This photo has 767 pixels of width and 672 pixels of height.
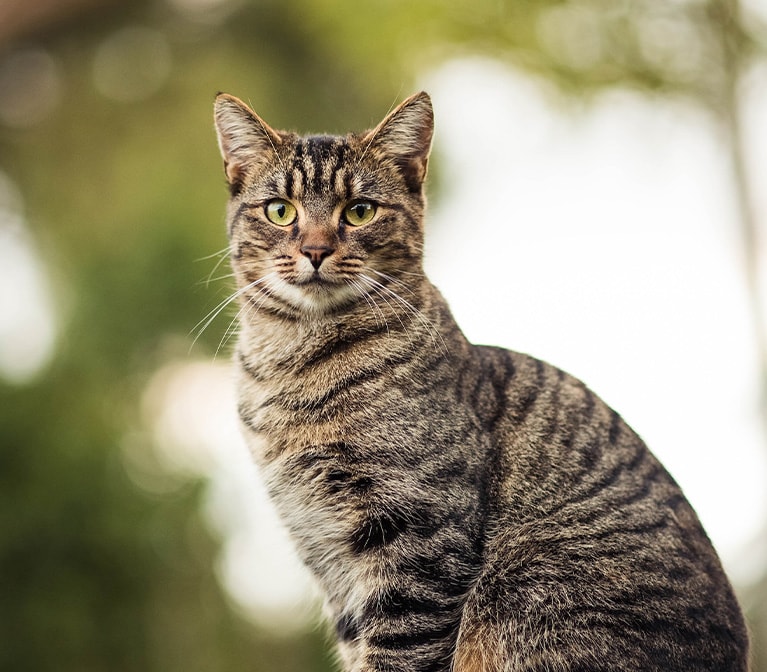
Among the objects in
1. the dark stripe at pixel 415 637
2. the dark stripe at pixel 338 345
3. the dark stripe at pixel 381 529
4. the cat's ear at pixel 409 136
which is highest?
the cat's ear at pixel 409 136

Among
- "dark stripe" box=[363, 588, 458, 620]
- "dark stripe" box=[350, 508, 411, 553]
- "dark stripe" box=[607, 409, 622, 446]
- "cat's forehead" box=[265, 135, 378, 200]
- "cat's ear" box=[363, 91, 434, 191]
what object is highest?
"cat's ear" box=[363, 91, 434, 191]

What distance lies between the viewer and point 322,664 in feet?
21.1

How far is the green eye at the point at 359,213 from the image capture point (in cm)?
282

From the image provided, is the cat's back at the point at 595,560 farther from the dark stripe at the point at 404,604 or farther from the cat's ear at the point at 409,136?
the cat's ear at the point at 409,136

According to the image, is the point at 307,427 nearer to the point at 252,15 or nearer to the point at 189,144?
the point at 189,144

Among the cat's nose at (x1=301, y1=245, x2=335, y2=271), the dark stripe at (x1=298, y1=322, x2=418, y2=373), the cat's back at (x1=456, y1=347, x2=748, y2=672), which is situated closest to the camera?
the cat's back at (x1=456, y1=347, x2=748, y2=672)

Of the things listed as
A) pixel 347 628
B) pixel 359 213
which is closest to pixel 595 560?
pixel 347 628

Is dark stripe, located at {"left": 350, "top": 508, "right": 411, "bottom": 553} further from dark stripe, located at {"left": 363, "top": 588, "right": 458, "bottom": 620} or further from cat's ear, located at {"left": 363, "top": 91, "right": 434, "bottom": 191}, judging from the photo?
cat's ear, located at {"left": 363, "top": 91, "right": 434, "bottom": 191}

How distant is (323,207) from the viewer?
2781 mm

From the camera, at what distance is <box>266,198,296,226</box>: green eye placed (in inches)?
111

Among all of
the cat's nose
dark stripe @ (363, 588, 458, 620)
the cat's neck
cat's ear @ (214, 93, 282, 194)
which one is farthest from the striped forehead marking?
dark stripe @ (363, 588, 458, 620)

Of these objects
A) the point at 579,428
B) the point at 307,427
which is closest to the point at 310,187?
the point at 307,427

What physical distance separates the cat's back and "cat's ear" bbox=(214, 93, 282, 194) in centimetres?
116

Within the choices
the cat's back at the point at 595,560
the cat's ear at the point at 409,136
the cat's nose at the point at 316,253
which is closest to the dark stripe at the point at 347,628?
the cat's back at the point at 595,560
